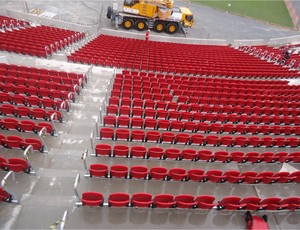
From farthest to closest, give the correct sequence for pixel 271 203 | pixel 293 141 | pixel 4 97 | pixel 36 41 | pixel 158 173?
pixel 36 41 → pixel 293 141 → pixel 4 97 → pixel 158 173 → pixel 271 203

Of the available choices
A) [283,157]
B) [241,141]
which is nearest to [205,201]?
[241,141]

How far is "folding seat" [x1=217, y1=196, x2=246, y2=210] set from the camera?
5.80 metres

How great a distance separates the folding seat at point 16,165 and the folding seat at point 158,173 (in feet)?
10.7

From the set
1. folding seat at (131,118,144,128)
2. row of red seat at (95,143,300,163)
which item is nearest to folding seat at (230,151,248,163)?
row of red seat at (95,143,300,163)

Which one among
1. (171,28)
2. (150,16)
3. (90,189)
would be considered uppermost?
(150,16)

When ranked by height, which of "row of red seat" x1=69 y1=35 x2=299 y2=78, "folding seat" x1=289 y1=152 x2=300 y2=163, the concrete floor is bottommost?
the concrete floor

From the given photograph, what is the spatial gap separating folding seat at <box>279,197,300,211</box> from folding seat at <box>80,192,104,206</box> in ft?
15.4

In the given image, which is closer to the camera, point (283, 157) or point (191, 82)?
point (283, 157)

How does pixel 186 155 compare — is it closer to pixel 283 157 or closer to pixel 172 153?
pixel 172 153

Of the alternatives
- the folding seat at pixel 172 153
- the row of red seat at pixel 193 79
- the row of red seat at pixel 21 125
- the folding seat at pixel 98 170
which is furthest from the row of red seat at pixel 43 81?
the folding seat at pixel 172 153

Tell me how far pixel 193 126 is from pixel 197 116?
0.75 metres

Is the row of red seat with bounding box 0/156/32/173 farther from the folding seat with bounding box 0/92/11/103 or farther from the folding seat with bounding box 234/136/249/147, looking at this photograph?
the folding seat with bounding box 234/136/249/147

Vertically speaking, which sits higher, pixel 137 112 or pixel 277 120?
pixel 277 120

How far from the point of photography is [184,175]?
6.39 metres
